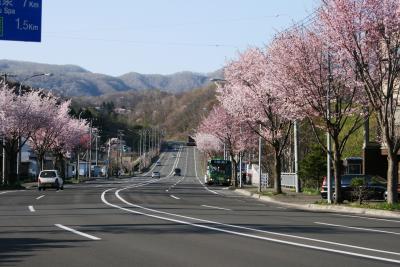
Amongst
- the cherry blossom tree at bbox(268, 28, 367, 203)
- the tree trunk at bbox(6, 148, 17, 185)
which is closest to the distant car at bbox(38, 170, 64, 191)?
the tree trunk at bbox(6, 148, 17, 185)

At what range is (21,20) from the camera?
24438 mm

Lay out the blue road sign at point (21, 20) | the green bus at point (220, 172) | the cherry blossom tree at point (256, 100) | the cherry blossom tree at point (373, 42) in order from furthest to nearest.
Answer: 1. the green bus at point (220, 172)
2. the cherry blossom tree at point (256, 100)
3. the cherry blossom tree at point (373, 42)
4. the blue road sign at point (21, 20)

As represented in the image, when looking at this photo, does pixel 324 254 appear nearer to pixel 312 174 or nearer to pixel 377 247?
pixel 377 247

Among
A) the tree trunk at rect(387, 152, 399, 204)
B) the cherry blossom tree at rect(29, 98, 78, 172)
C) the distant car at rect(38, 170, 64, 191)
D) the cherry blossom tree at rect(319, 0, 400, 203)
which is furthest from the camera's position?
the cherry blossom tree at rect(29, 98, 78, 172)

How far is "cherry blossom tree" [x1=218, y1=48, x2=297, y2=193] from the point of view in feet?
125

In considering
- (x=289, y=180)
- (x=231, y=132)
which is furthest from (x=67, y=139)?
(x=289, y=180)

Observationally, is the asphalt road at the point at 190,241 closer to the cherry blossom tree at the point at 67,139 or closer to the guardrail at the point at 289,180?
the guardrail at the point at 289,180

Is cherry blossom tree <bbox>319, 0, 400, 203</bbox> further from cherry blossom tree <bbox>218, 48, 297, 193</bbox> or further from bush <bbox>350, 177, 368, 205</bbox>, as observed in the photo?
cherry blossom tree <bbox>218, 48, 297, 193</bbox>

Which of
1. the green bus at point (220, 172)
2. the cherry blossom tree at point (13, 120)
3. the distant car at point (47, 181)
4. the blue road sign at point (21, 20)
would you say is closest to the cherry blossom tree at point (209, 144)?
the green bus at point (220, 172)

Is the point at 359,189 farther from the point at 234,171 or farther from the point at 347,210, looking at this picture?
the point at 234,171

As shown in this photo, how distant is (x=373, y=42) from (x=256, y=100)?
1385 centimetres

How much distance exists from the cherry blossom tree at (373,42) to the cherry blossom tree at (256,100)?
33.2 feet

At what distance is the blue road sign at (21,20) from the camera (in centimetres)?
2423

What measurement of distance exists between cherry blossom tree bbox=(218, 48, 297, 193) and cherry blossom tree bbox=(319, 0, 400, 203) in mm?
10107
